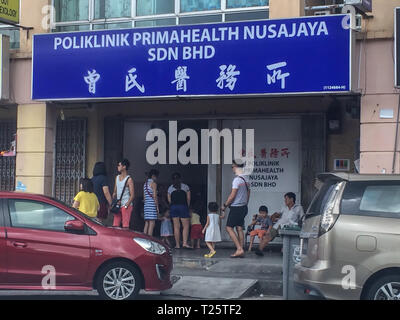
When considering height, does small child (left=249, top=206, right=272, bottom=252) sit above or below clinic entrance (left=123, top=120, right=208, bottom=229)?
below

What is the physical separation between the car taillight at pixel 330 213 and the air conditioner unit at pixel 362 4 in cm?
380

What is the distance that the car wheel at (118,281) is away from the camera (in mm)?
8898

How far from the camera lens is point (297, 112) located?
1357cm

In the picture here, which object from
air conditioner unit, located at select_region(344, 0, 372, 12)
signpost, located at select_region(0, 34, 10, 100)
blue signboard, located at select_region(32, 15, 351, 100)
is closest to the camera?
air conditioner unit, located at select_region(344, 0, 372, 12)

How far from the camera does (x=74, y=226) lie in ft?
29.2

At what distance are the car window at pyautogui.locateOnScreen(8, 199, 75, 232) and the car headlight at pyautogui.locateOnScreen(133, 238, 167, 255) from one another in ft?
3.12

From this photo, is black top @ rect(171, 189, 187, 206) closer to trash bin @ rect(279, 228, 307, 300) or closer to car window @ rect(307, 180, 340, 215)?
trash bin @ rect(279, 228, 307, 300)

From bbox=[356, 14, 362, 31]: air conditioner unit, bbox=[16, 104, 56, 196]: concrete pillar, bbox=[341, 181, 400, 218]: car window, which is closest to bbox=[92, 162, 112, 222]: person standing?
bbox=[16, 104, 56, 196]: concrete pillar

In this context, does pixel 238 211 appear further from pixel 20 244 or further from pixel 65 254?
pixel 20 244

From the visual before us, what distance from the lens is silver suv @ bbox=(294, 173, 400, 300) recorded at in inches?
287

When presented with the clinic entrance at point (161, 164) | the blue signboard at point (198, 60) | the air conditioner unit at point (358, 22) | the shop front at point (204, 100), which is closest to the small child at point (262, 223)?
the shop front at point (204, 100)

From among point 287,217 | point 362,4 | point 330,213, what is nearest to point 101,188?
point 287,217
